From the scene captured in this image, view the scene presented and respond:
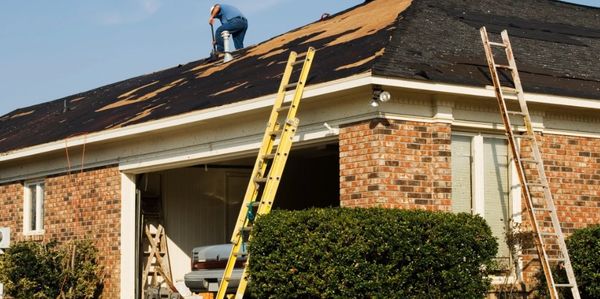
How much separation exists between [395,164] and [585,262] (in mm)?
2968

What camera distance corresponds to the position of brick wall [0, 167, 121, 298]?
67.1ft

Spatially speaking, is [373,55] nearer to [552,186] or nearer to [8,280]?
[552,186]

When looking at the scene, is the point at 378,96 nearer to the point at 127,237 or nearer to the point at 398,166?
the point at 398,166

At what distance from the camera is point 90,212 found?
68.9ft

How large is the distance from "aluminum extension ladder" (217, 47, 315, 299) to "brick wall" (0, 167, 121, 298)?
5.48m

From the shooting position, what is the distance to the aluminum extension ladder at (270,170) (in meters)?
14.9

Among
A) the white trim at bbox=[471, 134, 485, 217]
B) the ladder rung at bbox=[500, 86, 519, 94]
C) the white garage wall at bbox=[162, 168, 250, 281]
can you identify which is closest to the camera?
the ladder rung at bbox=[500, 86, 519, 94]

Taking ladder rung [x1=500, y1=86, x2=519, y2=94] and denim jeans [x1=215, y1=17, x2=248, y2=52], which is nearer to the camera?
ladder rung [x1=500, y1=86, x2=519, y2=94]

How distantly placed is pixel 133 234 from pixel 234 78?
361cm

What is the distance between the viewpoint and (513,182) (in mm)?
16359

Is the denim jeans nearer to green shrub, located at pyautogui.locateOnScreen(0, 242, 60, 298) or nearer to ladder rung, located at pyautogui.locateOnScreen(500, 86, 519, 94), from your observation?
green shrub, located at pyautogui.locateOnScreen(0, 242, 60, 298)

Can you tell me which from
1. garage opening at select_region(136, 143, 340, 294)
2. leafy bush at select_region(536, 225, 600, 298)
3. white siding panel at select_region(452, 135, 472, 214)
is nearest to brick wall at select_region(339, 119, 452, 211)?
white siding panel at select_region(452, 135, 472, 214)

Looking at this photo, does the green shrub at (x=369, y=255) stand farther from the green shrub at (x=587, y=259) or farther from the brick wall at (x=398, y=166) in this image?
the green shrub at (x=587, y=259)

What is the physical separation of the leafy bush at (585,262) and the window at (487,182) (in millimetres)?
919
